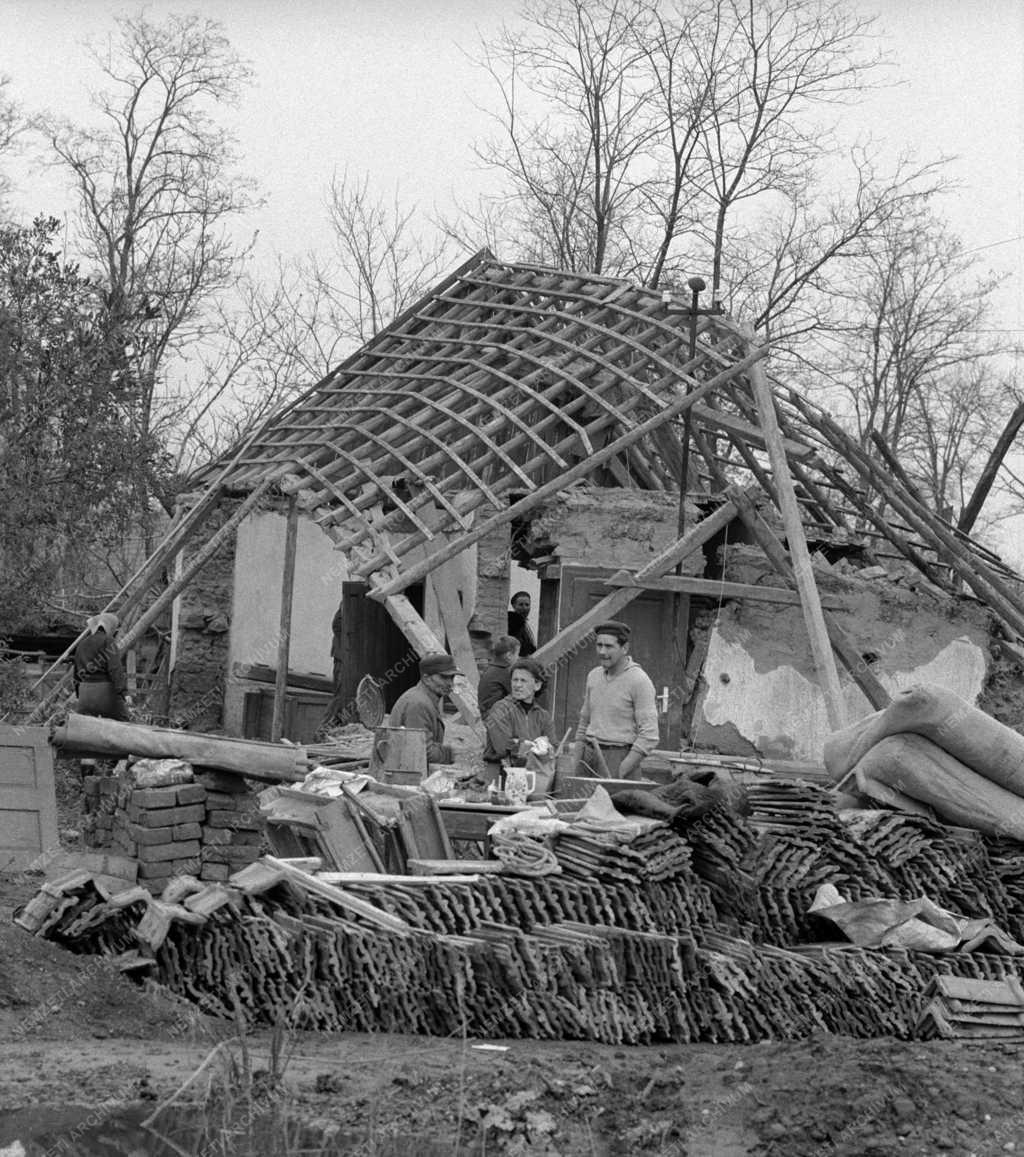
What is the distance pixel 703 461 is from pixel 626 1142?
1429 centimetres

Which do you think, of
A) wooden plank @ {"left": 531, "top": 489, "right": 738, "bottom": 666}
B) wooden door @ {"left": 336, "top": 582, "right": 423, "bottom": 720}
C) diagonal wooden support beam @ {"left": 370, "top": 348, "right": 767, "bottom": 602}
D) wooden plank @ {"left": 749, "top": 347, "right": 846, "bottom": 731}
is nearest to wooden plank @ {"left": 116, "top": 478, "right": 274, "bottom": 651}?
wooden door @ {"left": 336, "top": 582, "right": 423, "bottom": 720}

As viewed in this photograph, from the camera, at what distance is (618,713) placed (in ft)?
34.8

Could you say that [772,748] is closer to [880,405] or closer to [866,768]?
[866,768]

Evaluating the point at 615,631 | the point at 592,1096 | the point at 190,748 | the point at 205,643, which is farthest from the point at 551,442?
the point at 592,1096

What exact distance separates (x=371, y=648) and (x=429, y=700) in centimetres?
671

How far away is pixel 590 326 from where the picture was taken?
1656cm

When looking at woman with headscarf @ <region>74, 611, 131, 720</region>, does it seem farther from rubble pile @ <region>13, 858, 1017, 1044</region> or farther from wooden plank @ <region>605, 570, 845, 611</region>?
rubble pile @ <region>13, 858, 1017, 1044</region>

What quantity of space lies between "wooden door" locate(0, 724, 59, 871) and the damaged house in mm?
3783

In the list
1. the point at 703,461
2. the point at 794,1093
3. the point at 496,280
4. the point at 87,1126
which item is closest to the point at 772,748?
the point at 703,461

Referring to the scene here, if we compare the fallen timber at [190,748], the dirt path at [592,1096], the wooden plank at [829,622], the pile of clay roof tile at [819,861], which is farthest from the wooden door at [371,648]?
the dirt path at [592,1096]

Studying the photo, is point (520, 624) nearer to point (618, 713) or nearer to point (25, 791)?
point (618, 713)

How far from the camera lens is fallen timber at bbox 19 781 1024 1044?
287 inches

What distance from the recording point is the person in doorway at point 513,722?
33.0 feet

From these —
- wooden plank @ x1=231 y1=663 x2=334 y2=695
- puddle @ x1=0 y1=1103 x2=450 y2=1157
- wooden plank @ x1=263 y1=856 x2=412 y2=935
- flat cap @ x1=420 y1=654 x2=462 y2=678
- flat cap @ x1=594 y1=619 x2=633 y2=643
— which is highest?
flat cap @ x1=594 y1=619 x2=633 y2=643
